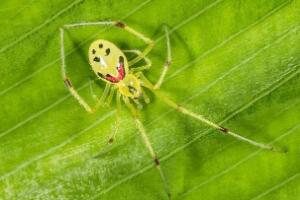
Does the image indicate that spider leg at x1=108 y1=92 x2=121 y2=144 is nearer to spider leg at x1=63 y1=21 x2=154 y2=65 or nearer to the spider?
the spider

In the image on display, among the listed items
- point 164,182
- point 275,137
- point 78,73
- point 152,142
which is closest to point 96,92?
point 78,73

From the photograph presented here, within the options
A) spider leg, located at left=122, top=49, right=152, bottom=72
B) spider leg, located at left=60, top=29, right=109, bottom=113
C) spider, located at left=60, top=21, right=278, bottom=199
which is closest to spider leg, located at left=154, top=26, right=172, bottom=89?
spider, located at left=60, top=21, right=278, bottom=199

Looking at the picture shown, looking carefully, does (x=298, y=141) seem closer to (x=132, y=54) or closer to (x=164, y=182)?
(x=164, y=182)

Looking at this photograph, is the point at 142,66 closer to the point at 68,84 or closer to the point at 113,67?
the point at 113,67

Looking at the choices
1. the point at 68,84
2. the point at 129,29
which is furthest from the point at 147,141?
the point at 129,29

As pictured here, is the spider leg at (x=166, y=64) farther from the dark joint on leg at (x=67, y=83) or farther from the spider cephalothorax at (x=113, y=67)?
the dark joint on leg at (x=67, y=83)
